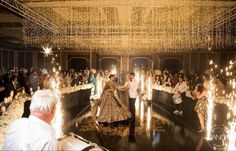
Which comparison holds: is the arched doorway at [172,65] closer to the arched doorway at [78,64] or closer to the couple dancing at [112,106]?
the arched doorway at [78,64]

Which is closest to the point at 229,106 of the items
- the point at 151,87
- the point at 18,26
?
the point at 151,87

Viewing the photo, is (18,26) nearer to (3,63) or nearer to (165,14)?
(165,14)

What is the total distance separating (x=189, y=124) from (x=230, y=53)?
58.7ft

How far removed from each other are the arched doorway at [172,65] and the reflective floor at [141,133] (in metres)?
16.4

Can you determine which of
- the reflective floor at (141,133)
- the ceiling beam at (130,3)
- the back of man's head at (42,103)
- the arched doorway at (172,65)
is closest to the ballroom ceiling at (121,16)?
the ceiling beam at (130,3)

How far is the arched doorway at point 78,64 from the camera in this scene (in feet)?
88.2

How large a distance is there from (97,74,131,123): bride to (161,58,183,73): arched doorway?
57.5ft

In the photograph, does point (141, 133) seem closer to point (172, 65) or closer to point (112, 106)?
point (112, 106)

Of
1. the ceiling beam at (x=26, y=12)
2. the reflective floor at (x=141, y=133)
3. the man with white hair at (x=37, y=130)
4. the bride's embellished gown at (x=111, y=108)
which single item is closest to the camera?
the man with white hair at (x=37, y=130)

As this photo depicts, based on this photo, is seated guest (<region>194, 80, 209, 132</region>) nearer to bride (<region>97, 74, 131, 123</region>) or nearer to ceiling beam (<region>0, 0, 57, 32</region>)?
bride (<region>97, 74, 131, 123</region>)

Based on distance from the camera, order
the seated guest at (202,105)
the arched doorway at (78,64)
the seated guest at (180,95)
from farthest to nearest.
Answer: the arched doorway at (78,64), the seated guest at (180,95), the seated guest at (202,105)

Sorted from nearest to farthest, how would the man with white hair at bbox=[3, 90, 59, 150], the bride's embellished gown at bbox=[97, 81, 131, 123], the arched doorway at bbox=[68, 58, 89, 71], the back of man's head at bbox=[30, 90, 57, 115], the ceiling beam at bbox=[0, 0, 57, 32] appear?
the man with white hair at bbox=[3, 90, 59, 150] < the back of man's head at bbox=[30, 90, 57, 115] < the ceiling beam at bbox=[0, 0, 57, 32] < the bride's embellished gown at bbox=[97, 81, 131, 123] < the arched doorway at bbox=[68, 58, 89, 71]

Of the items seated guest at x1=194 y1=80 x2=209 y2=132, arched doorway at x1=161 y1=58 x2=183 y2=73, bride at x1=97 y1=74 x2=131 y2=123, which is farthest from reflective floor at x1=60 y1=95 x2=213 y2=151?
arched doorway at x1=161 y1=58 x2=183 y2=73

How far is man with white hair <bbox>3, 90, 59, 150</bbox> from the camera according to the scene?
1.92 metres
